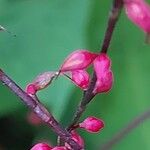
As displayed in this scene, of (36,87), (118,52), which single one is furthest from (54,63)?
(36,87)

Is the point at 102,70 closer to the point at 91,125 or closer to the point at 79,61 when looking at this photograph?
the point at 79,61

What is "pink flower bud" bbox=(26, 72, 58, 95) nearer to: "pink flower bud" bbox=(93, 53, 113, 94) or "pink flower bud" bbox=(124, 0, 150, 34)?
"pink flower bud" bbox=(93, 53, 113, 94)

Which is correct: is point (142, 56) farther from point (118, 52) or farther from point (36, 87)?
point (36, 87)

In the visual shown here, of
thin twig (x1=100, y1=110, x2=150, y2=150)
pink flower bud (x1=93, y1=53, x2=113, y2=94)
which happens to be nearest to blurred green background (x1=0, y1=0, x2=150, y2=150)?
thin twig (x1=100, y1=110, x2=150, y2=150)

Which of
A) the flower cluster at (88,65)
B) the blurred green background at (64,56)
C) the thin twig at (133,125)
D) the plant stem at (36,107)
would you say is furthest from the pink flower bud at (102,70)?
the blurred green background at (64,56)

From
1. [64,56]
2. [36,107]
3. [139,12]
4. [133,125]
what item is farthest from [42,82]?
[64,56]

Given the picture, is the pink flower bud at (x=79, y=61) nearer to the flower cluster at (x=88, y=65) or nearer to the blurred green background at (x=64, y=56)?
the flower cluster at (x=88, y=65)

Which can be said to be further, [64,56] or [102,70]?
[64,56]
